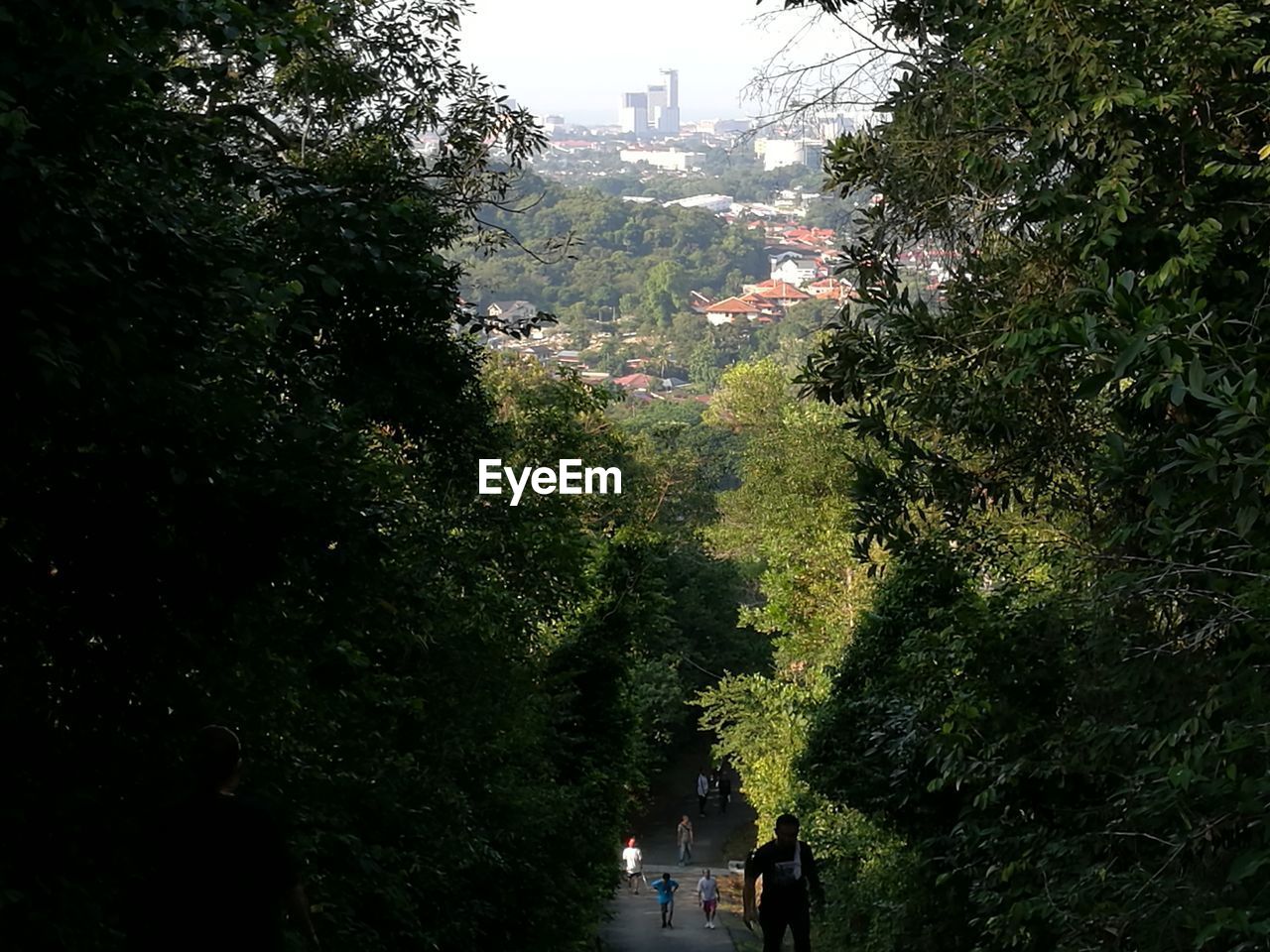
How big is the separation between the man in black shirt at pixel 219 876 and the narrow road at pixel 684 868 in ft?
49.2

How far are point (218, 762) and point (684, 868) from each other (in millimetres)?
25211

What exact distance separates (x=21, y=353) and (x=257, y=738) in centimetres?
234

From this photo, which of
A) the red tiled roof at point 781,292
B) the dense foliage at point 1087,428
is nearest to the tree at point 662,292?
the red tiled roof at point 781,292

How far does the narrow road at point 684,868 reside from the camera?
2112 centimetres

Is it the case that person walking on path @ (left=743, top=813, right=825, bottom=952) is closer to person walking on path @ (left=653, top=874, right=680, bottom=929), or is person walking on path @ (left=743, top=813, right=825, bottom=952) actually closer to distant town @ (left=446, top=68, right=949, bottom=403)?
distant town @ (left=446, top=68, right=949, bottom=403)

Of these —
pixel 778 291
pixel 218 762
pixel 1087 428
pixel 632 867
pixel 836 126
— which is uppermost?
pixel 778 291

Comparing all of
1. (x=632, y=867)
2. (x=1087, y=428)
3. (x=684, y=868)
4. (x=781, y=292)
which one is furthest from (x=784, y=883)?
(x=781, y=292)

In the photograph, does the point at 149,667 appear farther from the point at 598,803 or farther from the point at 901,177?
the point at 598,803

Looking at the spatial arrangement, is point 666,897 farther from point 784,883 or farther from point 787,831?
point 787,831

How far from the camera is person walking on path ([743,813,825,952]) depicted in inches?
332

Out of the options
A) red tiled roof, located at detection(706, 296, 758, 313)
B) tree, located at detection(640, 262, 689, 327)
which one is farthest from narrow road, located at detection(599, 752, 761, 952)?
tree, located at detection(640, 262, 689, 327)

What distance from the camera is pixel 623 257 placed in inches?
3947

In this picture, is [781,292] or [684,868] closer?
[684,868]

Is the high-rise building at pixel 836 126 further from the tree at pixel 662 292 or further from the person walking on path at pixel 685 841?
the tree at pixel 662 292
